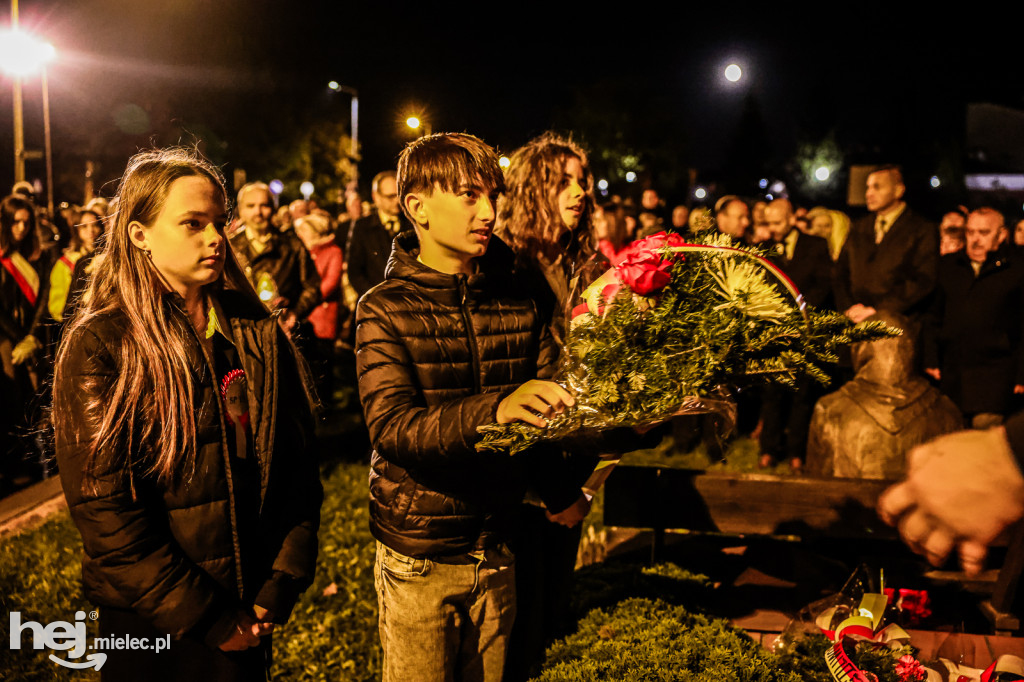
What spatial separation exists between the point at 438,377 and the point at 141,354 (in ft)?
3.01

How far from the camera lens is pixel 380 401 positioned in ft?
7.93

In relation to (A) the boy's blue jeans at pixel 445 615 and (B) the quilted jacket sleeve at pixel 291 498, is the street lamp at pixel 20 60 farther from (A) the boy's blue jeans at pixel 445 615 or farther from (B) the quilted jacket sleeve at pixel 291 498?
(A) the boy's blue jeans at pixel 445 615

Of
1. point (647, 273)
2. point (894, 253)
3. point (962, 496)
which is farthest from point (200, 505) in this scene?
point (894, 253)

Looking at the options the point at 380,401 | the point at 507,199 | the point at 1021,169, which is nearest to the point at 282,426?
the point at 380,401

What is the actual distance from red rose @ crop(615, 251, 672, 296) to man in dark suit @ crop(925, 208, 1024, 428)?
6.66 m

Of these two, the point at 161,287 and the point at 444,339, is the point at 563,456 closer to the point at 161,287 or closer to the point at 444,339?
the point at 444,339

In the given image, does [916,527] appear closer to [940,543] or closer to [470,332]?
[940,543]

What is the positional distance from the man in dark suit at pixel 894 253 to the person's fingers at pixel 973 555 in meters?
5.87

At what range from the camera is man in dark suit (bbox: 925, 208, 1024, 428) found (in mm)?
7590

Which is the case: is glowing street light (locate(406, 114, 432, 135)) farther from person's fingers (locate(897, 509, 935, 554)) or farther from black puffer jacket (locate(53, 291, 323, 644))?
person's fingers (locate(897, 509, 935, 554))

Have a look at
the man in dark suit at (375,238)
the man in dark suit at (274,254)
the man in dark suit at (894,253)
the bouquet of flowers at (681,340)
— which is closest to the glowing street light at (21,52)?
the man in dark suit at (375,238)

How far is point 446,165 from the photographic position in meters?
2.60

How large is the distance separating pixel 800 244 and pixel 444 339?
645 cm

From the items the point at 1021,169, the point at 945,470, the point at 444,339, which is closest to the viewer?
the point at 945,470
